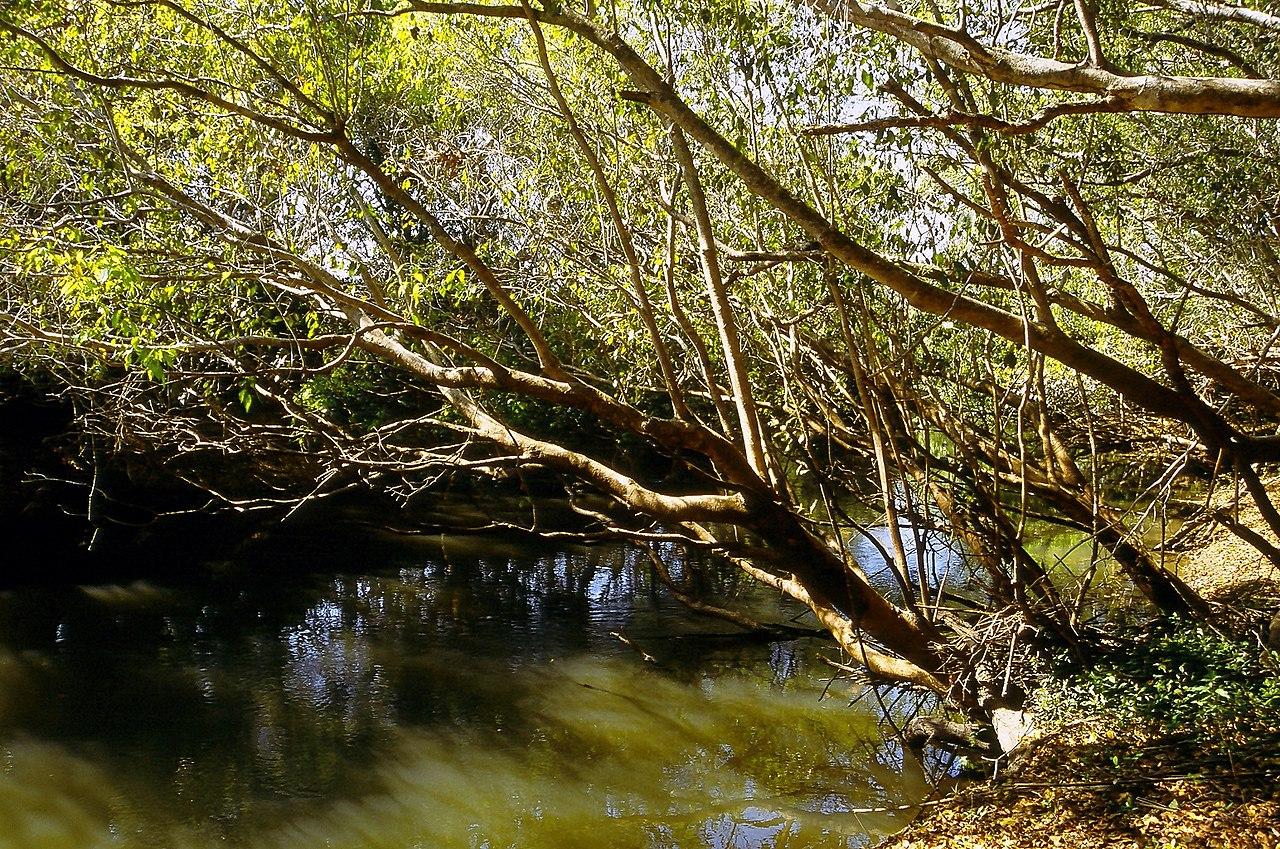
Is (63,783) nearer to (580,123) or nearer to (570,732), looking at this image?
(570,732)

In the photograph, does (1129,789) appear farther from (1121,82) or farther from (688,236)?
(688,236)

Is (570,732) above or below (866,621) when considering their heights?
below

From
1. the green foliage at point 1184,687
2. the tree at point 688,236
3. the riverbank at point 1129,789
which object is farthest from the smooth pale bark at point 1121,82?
the green foliage at point 1184,687

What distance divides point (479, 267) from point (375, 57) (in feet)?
9.05

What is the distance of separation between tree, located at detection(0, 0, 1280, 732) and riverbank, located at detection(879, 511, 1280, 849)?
0.68 metres

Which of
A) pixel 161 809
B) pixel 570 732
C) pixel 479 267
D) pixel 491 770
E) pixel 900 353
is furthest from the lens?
pixel 570 732

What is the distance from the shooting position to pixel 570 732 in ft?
27.1

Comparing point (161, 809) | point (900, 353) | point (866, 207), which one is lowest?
point (161, 809)

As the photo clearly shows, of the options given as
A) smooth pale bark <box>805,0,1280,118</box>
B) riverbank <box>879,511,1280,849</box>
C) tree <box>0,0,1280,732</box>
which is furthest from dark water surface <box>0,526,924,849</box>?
smooth pale bark <box>805,0,1280,118</box>

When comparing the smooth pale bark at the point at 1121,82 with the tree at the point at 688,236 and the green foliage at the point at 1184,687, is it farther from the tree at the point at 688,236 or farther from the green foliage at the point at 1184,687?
the green foliage at the point at 1184,687

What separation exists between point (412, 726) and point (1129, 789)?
5.92 m

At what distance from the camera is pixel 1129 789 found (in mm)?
4828

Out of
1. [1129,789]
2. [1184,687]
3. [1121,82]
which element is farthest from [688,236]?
[1129,789]

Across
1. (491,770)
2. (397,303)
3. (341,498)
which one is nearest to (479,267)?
(397,303)
